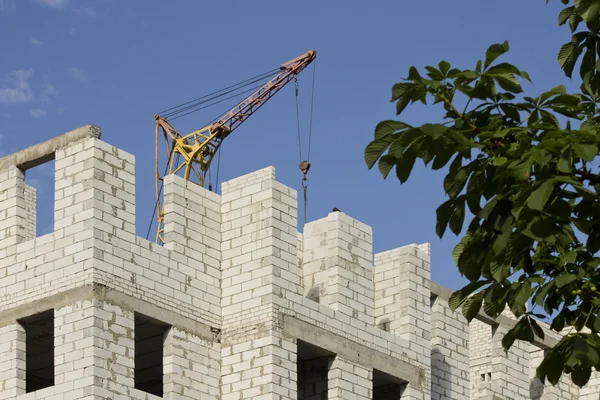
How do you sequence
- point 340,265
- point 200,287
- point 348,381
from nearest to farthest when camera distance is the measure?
point 200,287 < point 348,381 < point 340,265

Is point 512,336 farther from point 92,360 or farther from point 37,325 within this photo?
point 37,325

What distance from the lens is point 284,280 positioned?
2853cm

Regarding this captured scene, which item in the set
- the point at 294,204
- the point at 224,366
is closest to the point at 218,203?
the point at 294,204

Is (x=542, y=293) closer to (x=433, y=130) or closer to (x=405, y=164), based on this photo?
(x=405, y=164)

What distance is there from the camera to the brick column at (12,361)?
87.4ft

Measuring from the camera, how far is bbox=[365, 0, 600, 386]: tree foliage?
12.7 m

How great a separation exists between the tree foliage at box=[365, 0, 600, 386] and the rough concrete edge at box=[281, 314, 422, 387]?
14.6 m

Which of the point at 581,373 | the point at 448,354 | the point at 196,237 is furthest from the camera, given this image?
the point at 448,354

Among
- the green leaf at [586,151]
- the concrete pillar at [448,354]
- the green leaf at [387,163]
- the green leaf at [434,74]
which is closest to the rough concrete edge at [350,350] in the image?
the concrete pillar at [448,354]

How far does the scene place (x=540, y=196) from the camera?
12242 millimetres

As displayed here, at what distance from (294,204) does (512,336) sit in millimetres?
16202

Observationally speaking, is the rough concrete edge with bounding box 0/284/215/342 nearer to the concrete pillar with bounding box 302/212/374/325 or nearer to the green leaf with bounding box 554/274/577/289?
the concrete pillar with bounding box 302/212/374/325

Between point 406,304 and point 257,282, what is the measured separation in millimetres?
4654

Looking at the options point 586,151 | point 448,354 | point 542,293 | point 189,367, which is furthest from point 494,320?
point 586,151
